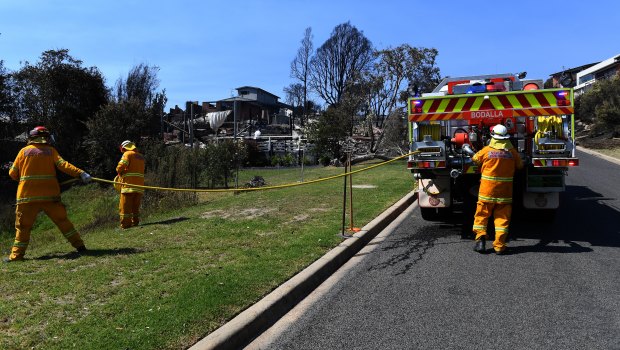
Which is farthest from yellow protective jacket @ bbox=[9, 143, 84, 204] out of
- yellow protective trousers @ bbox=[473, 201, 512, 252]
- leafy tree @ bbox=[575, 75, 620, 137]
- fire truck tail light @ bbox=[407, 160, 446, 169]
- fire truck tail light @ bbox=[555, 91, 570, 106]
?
leafy tree @ bbox=[575, 75, 620, 137]

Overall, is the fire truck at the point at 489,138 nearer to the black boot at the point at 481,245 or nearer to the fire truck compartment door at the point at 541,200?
the fire truck compartment door at the point at 541,200

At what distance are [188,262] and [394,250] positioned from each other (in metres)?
2.99

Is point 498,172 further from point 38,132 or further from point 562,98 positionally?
point 38,132

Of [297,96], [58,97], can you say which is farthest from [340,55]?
[58,97]

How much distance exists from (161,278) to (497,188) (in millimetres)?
4475

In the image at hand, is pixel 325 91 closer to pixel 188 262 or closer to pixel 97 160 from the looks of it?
pixel 97 160

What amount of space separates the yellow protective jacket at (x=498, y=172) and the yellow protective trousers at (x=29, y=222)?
5.76 m

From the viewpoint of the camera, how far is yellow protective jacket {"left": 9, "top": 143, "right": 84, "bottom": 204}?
6672 mm

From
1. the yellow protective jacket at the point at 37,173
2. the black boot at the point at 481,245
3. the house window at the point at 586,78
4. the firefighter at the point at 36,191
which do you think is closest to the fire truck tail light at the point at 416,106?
the black boot at the point at 481,245

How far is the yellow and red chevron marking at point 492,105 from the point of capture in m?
7.23

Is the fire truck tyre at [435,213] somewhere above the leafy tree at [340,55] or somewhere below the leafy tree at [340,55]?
below

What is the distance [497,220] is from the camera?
6.62 m

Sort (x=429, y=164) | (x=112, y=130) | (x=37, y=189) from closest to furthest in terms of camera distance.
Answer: (x=37, y=189) < (x=429, y=164) < (x=112, y=130)

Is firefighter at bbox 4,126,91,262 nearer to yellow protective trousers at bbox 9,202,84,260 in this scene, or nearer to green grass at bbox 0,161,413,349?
yellow protective trousers at bbox 9,202,84,260
